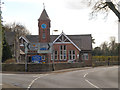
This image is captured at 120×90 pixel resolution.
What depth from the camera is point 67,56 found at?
51469mm

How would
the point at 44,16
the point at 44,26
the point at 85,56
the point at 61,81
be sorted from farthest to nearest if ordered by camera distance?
the point at 85,56 → the point at 44,26 → the point at 44,16 → the point at 61,81

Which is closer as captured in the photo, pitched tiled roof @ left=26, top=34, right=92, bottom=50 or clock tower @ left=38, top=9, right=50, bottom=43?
clock tower @ left=38, top=9, right=50, bottom=43

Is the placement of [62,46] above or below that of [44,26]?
below

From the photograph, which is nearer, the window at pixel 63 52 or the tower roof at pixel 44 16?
the tower roof at pixel 44 16

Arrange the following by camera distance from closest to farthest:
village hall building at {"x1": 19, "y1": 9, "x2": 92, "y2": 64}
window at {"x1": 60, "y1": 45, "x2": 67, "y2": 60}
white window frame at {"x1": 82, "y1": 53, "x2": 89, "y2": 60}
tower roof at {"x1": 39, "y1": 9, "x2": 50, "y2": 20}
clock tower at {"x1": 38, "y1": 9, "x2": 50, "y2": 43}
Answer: tower roof at {"x1": 39, "y1": 9, "x2": 50, "y2": 20} → clock tower at {"x1": 38, "y1": 9, "x2": 50, "y2": 43} → village hall building at {"x1": 19, "y1": 9, "x2": 92, "y2": 64} → window at {"x1": 60, "y1": 45, "x2": 67, "y2": 60} → white window frame at {"x1": 82, "y1": 53, "x2": 89, "y2": 60}

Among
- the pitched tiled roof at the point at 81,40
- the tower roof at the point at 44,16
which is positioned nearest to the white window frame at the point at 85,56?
the pitched tiled roof at the point at 81,40

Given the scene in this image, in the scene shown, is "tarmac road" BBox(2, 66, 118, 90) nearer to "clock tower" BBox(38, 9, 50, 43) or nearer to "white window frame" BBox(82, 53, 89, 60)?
"clock tower" BBox(38, 9, 50, 43)

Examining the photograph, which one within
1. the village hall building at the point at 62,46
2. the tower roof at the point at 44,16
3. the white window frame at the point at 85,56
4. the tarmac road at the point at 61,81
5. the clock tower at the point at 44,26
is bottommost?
the tarmac road at the point at 61,81

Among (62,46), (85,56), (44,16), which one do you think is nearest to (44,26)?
(44,16)

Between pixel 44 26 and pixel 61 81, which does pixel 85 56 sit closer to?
pixel 44 26

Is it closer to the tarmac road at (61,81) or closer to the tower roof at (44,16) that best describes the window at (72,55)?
the tower roof at (44,16)

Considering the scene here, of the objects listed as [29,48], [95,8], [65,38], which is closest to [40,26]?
[65,38]

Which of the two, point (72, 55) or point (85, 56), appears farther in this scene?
point (85, 56)

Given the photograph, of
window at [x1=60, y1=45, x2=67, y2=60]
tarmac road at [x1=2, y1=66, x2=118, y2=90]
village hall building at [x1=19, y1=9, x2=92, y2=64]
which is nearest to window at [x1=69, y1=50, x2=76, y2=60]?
village hall building at [x1=19, y1=9, x2=92, y2=64]
